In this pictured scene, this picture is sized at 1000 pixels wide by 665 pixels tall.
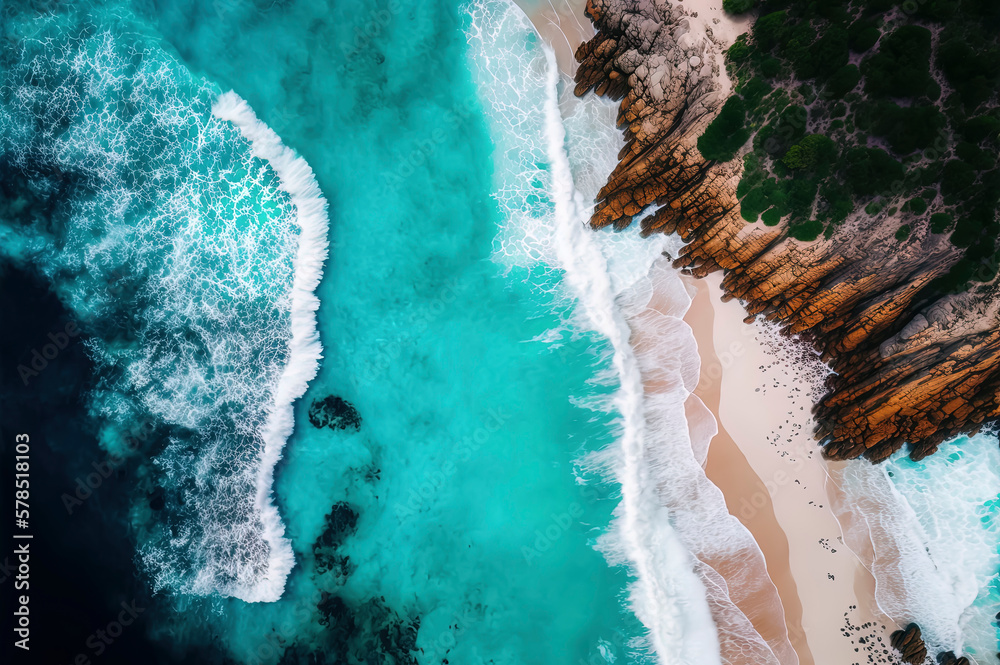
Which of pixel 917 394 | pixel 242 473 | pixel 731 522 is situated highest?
pixel 917 394

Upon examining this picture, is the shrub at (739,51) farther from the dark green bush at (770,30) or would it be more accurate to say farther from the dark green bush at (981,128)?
the dark green bush at (981,128)

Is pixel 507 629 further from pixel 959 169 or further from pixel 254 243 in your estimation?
pixel 959 169

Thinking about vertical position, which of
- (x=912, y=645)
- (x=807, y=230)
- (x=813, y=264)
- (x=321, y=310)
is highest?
(x=807, y=230)

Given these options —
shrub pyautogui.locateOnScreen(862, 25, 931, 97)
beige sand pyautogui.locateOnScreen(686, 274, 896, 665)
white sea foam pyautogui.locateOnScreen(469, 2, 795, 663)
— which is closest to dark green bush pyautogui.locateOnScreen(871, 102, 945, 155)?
shrub pyautogui.locateOnScreen(862, 25, 931, 97)

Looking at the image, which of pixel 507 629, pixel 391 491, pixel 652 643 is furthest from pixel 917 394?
pixel 391 491

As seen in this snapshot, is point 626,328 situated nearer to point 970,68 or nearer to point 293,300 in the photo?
point 293,300

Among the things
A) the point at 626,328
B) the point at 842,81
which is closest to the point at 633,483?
the point at 626,328
